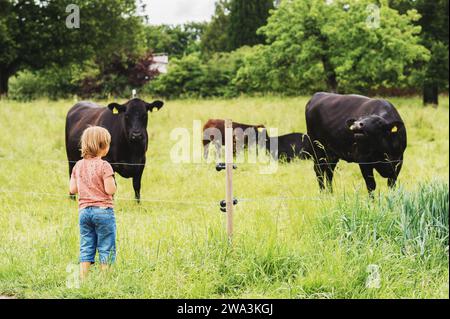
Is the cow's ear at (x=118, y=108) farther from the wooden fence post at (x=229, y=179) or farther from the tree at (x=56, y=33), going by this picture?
the tree at (x=56, y=33)

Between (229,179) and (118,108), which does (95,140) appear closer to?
(229,179)

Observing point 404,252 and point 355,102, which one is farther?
point 355,102

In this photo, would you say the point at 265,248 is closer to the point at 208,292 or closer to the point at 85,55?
the point at 208,292

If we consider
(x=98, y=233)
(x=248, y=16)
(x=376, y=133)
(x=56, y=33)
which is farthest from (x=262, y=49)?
(x=98, y=233)

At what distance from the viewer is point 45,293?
426 centimetres

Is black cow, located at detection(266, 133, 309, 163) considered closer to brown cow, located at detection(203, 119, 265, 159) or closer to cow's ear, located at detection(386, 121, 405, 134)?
brown cow, located at detection(203, 119, 265, 159)

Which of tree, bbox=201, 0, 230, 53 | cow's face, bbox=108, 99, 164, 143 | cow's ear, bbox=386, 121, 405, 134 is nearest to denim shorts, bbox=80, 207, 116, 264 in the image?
cow's face, bbox=108, 99, 164, 143

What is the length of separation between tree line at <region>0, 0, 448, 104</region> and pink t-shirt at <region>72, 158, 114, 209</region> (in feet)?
55.3

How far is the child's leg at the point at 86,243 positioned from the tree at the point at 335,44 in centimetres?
1689

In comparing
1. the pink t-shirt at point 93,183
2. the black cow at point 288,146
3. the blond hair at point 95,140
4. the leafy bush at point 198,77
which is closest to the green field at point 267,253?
the pink t-shirt at point 93,183

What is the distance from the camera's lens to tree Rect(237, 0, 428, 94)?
69.4 feet

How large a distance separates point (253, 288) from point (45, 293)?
1490 millimetres

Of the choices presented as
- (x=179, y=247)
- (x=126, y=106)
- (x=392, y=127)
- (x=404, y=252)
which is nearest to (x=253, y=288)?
(x=179, y=247)

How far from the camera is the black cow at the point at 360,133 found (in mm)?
7336
